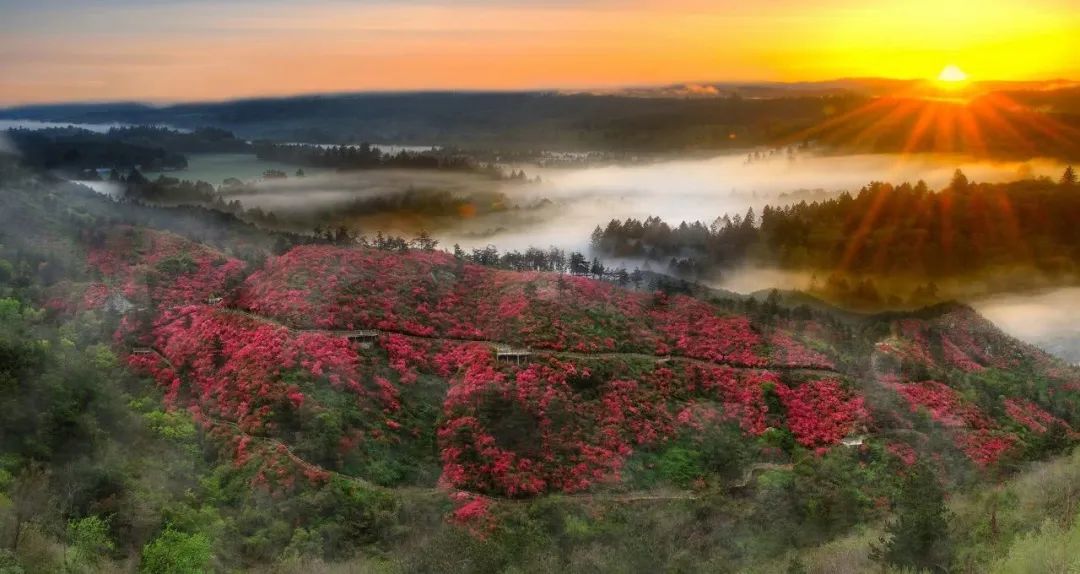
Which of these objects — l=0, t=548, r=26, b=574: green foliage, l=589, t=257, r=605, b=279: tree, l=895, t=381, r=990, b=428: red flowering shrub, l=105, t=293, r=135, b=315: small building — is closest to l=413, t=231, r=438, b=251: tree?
l=589, t=257, r=605, b=279: tree

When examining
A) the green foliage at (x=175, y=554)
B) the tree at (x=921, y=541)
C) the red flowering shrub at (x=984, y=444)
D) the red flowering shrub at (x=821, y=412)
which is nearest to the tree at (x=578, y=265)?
the red flowering shrub at (x=821, y=412)

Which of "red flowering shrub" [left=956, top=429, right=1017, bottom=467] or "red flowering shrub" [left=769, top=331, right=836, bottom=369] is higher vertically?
"red flowering shrub" [left=769, top=331, right=836, bottom=369]

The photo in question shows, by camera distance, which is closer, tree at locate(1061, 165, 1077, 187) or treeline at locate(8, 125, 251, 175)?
tree at locate(1061, 165, 1077, 187)

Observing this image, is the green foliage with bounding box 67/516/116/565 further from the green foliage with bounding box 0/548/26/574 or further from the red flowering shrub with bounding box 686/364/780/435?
the red flowering shrub with bounding box 686/364/780/435

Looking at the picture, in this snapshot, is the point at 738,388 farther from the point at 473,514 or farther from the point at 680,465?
the point at 473,514

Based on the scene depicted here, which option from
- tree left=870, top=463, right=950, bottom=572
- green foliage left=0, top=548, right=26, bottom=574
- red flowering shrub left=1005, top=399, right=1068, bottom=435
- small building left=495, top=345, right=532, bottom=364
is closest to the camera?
green foliage left=0, top=548, right=26, bottom=574

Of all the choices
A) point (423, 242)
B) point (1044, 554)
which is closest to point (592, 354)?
point (1044, 554)
